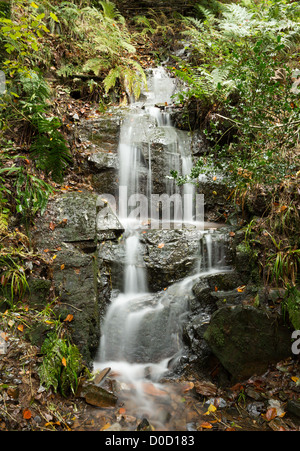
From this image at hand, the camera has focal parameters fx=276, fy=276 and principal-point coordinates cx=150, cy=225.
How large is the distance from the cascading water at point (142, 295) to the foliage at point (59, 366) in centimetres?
65

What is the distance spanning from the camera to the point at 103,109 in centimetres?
672

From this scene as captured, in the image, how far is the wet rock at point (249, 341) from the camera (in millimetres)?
3041

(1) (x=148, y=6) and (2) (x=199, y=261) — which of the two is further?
(1) (x=148, y=6)

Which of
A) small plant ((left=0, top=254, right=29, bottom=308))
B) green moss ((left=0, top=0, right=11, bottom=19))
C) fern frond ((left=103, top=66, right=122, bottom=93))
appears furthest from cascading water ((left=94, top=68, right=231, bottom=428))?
green moss ((left=0, top=0, right=11, bottom=19))

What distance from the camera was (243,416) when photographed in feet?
8.86

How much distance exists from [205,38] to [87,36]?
309 centimetres

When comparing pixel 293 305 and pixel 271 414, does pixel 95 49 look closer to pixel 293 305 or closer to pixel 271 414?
pixel 293 305

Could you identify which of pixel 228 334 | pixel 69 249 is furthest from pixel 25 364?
pixel 228 334

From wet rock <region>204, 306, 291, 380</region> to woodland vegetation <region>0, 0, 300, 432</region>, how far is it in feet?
0.82

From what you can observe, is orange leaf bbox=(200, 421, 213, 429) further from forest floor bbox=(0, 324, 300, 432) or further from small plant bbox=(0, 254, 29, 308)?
small plant bbox=(0, 254, 29, 308)

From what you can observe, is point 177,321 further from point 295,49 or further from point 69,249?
point 295,49

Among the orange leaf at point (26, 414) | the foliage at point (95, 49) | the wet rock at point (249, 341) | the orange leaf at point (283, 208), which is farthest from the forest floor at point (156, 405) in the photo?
the foliage at point (95, 49)

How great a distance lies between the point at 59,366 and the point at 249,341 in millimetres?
2071

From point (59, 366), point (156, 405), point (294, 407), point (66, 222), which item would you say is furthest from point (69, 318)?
point (294, 407)
